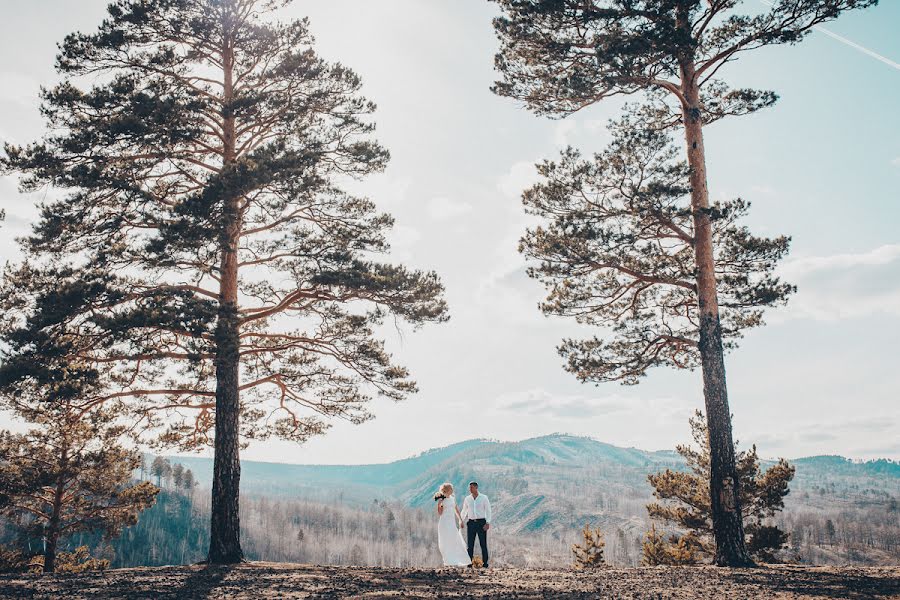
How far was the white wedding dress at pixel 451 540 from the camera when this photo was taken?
483 inches

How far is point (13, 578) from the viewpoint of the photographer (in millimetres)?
9742

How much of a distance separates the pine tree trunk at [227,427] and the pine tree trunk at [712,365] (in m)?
9.71

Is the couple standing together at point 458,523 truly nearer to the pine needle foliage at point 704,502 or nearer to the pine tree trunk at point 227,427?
the pine tree trunk at point 227,427

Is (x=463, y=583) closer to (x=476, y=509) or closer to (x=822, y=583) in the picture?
(x=476, y=509)

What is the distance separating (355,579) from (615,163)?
980cm

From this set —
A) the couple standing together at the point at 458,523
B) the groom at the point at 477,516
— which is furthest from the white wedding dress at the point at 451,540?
the groom at the point at 477,516

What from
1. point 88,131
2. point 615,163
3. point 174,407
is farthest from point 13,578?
point 615,163

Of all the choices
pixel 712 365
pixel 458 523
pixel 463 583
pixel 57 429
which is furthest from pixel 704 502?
pixel 57 429

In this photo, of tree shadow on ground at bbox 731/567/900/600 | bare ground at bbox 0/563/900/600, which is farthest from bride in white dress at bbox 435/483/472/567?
tree shadow on ground at bbox 731/567/900/600

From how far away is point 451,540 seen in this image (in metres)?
12.3

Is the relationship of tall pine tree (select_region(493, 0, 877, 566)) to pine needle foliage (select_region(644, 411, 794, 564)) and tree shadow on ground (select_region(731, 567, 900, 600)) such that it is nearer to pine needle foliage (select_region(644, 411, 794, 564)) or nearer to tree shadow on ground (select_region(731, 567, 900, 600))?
tree shadow on ground (select_region(731, 567, 900, 600))

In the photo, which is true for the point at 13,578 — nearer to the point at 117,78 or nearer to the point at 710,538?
the point at 117,78

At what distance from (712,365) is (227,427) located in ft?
33.8

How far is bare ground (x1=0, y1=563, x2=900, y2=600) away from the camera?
793cm
